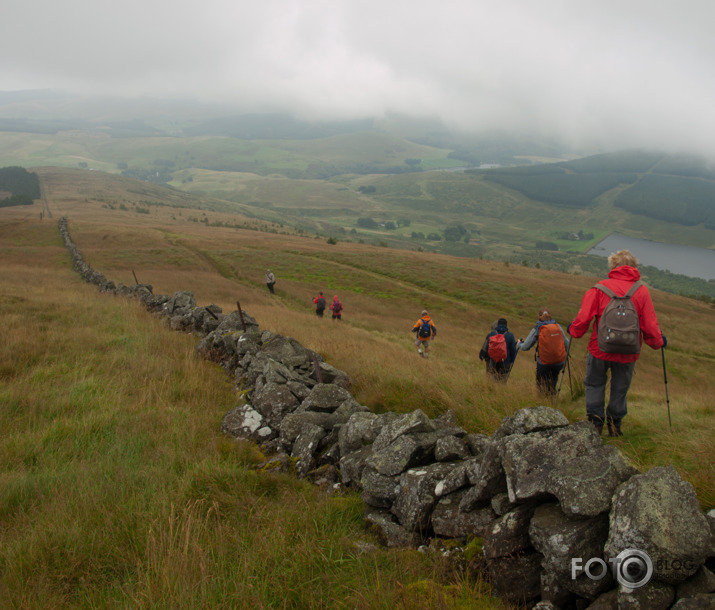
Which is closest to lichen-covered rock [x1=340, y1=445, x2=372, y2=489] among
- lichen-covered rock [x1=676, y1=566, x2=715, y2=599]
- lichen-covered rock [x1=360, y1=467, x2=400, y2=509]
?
lichen-covered rock [x1=360, y1=467, x2=400, y2=509]

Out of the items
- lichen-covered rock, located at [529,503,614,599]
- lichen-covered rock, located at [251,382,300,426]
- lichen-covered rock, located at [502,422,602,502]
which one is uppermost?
lichen-covered rock, located at [502,422,602,502]

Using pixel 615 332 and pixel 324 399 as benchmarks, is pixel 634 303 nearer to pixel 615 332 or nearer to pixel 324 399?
pixel 615 332

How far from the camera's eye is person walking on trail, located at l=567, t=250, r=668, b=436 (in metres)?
5.77

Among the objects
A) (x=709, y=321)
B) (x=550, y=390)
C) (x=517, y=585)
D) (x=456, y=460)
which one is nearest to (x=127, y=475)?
(x=456, y=460)

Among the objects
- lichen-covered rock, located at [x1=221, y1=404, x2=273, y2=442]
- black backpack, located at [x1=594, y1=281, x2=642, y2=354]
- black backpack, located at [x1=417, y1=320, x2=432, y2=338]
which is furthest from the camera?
black backpack, located at [x1=417, y1=320, x2=432, y2=338]

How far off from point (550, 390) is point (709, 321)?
2125 inches

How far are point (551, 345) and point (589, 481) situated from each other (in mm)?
5936

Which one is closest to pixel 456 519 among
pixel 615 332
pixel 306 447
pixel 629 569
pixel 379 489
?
pixel 379 489

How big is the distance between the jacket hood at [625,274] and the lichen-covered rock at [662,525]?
392 centimetres

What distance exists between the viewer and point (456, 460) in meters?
4.76

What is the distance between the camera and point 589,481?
323 cm

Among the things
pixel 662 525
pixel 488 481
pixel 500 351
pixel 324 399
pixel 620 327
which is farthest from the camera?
pixel 500 351

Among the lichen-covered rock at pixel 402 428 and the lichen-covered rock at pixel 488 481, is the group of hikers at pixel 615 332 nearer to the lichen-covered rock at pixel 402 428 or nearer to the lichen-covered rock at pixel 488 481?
the lichen-covered rock at pixel 402 428

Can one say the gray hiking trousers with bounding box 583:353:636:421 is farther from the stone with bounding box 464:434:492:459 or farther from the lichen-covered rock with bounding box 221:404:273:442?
the lichen-covered rock with bounding box 221:404:273:442
